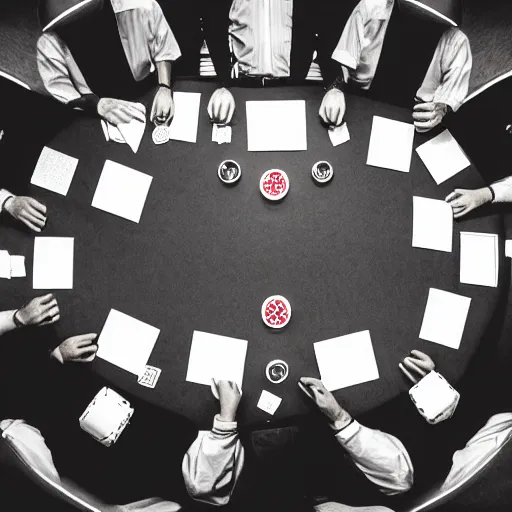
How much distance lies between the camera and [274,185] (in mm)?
2439

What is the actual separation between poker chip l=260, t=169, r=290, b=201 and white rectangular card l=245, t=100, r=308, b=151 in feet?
0.42

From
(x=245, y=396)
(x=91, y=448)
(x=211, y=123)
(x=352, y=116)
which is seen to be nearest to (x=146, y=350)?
(x=245, y=396)

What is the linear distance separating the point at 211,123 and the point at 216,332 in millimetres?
913

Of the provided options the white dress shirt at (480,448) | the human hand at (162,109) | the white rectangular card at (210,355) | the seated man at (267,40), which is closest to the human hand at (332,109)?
the seated man at (267,40)

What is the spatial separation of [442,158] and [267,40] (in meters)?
0.97

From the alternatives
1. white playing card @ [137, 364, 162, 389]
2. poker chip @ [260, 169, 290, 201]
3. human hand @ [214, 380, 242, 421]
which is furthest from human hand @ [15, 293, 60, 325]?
poker chip @ [260, 169, 290, 201]

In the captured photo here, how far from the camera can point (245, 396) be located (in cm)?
243

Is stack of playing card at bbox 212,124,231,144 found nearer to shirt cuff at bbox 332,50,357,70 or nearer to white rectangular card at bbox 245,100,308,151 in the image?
white rectangular card at bbox 245,100,308,151

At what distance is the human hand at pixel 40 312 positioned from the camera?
241cm

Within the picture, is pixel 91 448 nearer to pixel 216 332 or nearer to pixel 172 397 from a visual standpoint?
pixel 172 397

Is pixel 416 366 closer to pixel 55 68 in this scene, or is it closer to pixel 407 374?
pixel 407 374

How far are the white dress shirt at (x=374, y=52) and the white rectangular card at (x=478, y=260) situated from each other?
23.9 inches

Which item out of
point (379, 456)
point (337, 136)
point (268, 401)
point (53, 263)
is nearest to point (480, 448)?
point (379, 456)

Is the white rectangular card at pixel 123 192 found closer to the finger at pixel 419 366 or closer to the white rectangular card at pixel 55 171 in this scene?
the white rectangular card at pixel 55 171
